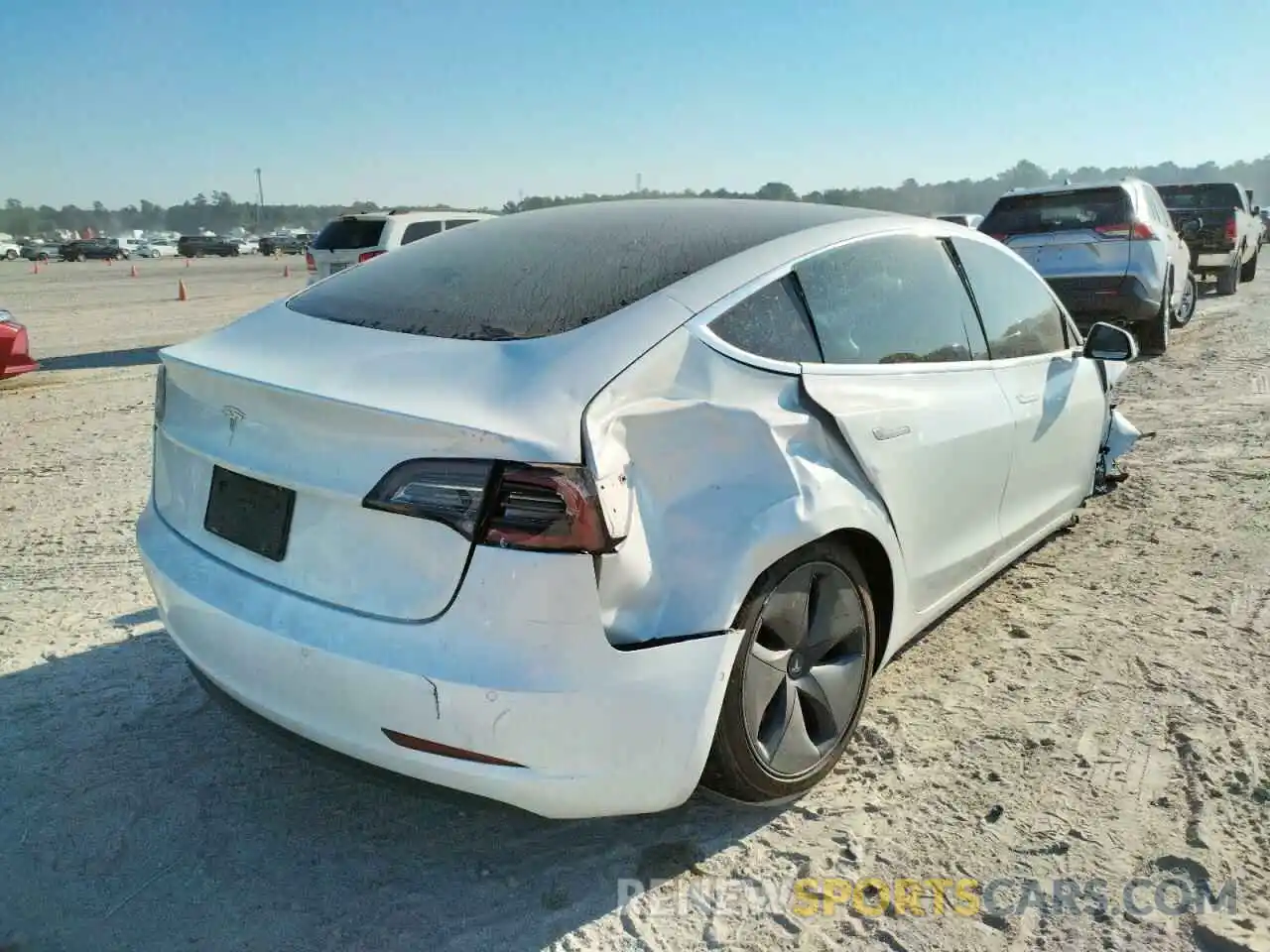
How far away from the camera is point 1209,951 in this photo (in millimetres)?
2240

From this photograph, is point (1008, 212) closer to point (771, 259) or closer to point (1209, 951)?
point (771, 259)

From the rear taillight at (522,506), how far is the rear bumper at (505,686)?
0.04 m

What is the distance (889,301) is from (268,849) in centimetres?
243

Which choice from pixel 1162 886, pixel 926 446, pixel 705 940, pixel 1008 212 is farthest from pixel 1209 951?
pixel 1008 212

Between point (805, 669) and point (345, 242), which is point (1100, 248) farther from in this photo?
point (345, 242)

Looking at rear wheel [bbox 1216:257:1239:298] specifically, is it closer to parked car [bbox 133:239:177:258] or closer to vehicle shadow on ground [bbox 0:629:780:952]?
vehicle shadow on ground [bbox 0:629:780:952]

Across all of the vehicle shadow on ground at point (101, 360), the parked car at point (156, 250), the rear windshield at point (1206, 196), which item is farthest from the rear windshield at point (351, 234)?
the parked car at point (156, 250)

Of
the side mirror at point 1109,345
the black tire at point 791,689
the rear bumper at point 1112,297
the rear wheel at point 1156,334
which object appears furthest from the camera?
the rear wheel at point 1156,334

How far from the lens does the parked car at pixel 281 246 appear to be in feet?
228

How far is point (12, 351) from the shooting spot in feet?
30.5

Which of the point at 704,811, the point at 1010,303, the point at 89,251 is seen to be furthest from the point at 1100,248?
the point at 89,251

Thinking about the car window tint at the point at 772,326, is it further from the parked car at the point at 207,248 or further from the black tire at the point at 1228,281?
the parked car at the point at 207,248

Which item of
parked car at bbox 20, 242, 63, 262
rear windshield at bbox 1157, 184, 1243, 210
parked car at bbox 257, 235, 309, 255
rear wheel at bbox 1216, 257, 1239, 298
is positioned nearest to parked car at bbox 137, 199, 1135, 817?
rear wheel at bbox 1216, 257, 1239, 298

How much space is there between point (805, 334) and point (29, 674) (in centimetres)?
299
